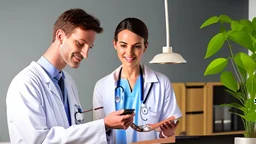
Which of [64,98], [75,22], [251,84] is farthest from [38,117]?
[251,84]

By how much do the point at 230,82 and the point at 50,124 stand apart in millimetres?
728

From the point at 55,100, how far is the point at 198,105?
326 centimetres

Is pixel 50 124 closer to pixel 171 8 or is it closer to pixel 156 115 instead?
pixel 156 115

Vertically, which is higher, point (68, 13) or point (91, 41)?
point (68, 13)

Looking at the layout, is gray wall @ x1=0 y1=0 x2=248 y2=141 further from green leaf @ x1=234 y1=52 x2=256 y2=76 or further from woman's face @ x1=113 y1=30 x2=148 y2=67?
green leaf @ x1=234 y1=52 x2=256 y2=76

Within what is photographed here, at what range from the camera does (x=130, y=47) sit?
235cm

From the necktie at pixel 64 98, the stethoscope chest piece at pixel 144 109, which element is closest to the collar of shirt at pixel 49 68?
the necktie at pixel 64 98

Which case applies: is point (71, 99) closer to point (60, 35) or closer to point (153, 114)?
point (60, 35)

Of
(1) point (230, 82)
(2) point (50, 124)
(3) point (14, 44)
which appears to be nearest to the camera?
(1) point (230, 82)

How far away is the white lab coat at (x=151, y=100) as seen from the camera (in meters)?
2.39

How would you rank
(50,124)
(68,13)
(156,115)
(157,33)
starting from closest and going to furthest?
1. (50,124)
2. (68,13)
3. (156,115)
4. (157,33)

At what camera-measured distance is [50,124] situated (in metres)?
1.71

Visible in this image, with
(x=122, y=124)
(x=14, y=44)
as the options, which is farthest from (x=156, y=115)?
(x=14, y=44)

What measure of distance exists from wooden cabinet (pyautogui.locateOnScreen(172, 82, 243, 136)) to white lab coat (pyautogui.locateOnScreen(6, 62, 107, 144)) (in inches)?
120
